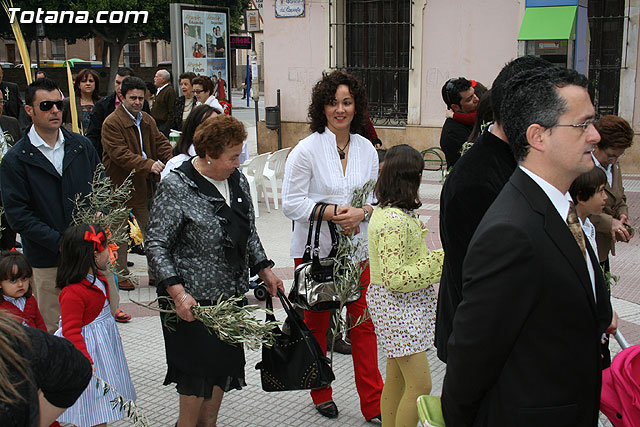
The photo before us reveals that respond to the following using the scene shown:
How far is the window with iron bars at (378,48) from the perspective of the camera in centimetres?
1528

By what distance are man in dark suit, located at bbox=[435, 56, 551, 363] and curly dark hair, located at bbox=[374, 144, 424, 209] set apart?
0.83 m

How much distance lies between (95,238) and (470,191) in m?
2.20

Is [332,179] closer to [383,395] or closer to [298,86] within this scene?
[383,395]

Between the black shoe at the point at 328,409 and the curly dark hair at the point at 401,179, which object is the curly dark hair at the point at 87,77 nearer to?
the black shoe at the point at 328,409

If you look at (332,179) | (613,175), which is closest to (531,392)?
(332,179)

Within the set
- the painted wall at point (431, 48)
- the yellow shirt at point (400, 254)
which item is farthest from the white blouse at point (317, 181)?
the painted wall at point (431, 48)

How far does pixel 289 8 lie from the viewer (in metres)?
15.8

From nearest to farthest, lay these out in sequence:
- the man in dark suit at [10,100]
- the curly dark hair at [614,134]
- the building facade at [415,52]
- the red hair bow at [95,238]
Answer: the red hair bow at [95,238], the curly dark hair at [614,134], the man in dark suit at [10,100], the building facade at [415,52]

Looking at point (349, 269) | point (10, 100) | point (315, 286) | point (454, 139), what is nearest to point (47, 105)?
point (315, 286)

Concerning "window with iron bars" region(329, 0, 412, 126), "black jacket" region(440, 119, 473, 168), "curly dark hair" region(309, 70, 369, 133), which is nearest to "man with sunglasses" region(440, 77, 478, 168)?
"black jacket" region(440, 119, 473, 168)

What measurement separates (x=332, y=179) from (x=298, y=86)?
1188cm

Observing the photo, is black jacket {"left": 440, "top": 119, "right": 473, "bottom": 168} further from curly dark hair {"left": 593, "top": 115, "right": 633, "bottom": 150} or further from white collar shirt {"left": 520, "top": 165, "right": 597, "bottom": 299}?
white collar shirt {"left": 520, "top": 165, "right": 597, "bottom": 299}

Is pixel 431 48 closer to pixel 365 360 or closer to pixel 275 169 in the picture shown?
pixel 275 169

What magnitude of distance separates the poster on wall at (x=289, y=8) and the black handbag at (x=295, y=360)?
12799 millimetres
